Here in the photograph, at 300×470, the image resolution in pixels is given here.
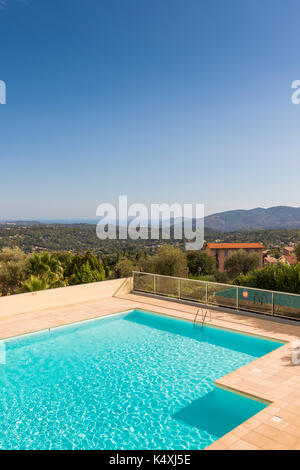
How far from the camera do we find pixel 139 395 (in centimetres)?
612

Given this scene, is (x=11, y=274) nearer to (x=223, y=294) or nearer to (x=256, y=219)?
(x=223, y=294)

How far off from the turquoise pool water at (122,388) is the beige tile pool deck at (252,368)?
1.16ft

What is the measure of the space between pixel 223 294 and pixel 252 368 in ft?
15.3

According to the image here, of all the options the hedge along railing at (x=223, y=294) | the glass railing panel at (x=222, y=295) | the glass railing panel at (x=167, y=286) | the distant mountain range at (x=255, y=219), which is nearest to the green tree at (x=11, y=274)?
the hedge along railing at (x=223, y=294)

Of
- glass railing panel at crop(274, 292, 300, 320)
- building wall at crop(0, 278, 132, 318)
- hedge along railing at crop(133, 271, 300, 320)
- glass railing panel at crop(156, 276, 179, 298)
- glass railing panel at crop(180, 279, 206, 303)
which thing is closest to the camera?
glass railing panel at crop(274, 292, 300, 320)

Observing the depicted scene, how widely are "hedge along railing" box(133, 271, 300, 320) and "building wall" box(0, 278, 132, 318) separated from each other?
95cm

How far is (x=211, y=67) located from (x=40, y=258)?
44.1ft

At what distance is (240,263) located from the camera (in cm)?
4103

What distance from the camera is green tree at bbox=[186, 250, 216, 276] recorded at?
125ft

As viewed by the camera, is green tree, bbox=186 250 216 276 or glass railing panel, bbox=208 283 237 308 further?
green tree, bbox=186 250 216 276

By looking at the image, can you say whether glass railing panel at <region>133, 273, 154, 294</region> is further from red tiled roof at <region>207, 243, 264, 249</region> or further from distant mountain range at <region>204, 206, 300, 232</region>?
distant mountain range at <region>204, 206, 300, 232</region>

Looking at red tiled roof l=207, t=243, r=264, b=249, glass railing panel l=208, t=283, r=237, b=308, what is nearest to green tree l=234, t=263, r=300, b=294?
glass railing panel l=208, t=283, r=237, b=308
